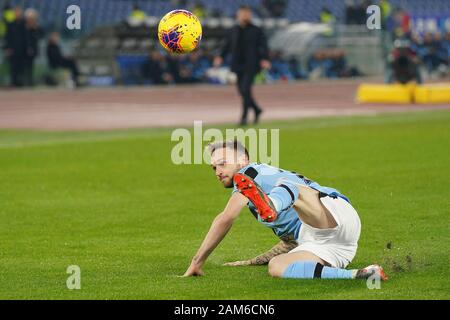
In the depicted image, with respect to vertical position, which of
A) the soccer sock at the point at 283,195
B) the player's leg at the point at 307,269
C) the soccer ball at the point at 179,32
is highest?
the soccer ball at the point at 179,32

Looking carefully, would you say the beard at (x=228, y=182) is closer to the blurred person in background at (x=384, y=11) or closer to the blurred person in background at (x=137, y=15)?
the blurred person in background at (x=137, y=15)

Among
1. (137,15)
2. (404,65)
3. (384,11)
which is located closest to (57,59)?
(137,15)

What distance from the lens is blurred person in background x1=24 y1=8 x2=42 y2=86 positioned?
125 ft

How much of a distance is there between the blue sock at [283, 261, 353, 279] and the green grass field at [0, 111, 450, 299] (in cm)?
10

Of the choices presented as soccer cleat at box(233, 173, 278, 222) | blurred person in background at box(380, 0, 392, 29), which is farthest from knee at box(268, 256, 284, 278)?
blurred person in background at box(380, 0, 392, 29)

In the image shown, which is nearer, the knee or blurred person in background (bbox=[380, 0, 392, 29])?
the knee

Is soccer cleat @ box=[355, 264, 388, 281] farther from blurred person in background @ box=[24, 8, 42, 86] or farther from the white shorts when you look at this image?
blurred person in background @ box=[24, 8, 42, 86]

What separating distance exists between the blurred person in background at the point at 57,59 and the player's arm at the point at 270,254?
27241 mm

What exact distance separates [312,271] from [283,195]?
1.02 metres

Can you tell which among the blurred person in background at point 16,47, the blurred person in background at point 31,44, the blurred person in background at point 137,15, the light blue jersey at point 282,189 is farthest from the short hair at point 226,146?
the blurred person in background at point 137,15

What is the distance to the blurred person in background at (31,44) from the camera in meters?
38.2

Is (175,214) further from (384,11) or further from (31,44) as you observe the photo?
(384,11)
